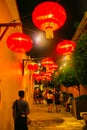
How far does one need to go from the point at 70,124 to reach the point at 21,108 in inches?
→ 273

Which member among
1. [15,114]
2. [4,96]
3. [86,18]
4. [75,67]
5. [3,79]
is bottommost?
[15,114]

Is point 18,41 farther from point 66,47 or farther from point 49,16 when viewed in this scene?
point 66,47

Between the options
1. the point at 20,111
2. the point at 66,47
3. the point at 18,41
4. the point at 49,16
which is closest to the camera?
the point at 49,16

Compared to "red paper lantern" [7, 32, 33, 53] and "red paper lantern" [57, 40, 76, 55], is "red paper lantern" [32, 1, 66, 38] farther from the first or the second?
"red paper lantern" [57, 40, 76, 55]

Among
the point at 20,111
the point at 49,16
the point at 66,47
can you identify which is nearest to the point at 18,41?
the point at 49,16

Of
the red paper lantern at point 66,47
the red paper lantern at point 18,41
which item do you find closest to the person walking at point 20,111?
the red paper lantern at point 18,41

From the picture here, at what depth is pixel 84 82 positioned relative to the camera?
14406 mm

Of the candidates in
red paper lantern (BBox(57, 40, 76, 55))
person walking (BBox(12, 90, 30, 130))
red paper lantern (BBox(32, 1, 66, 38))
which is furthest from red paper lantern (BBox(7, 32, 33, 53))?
red paper lantern (BBox(57, 40, 76, 55))

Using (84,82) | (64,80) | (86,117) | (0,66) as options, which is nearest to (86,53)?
(84,82)

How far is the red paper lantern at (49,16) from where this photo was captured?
6359 millimetres

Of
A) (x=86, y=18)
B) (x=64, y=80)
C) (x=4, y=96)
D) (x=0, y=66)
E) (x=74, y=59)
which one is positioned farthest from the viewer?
(x=64, y=80)

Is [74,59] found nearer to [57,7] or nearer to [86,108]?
[86,108]

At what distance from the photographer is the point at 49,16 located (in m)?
6.52

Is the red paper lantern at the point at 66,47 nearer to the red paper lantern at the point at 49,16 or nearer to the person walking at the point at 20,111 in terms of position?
the person walking at the point at 20,111
